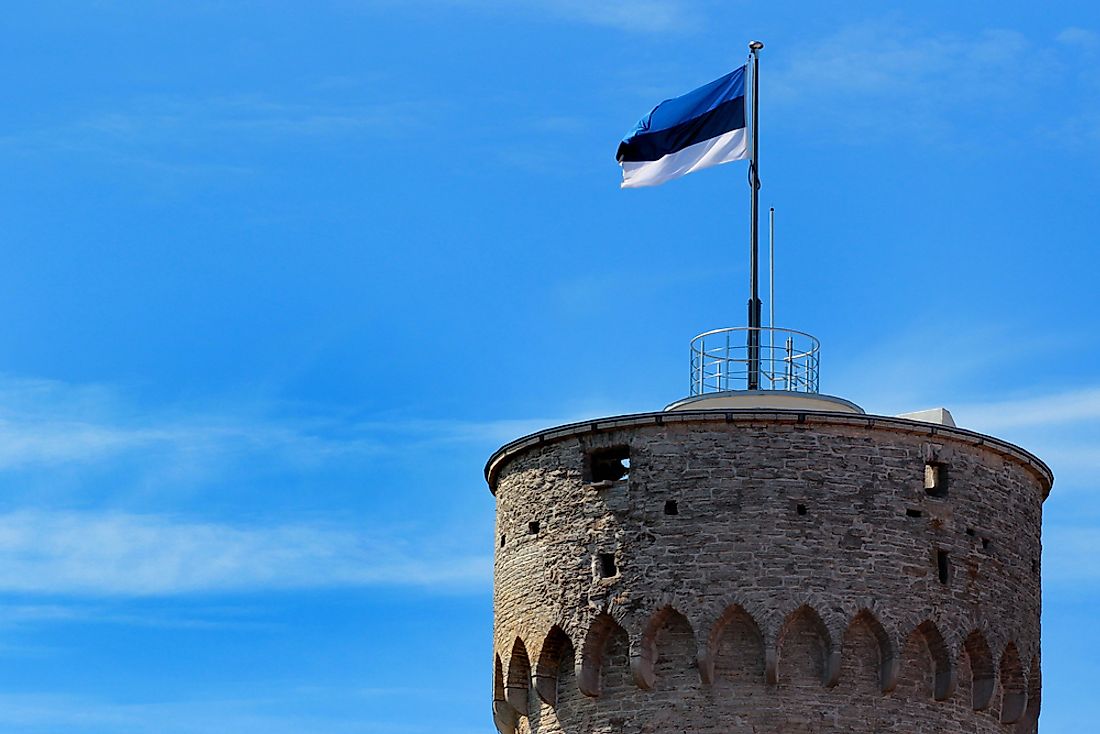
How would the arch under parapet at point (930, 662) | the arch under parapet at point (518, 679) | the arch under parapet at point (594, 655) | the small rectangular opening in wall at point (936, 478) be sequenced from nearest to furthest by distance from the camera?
the arch under parapet at point (930, 662), the arch under parapet at point (594, 655), the small rectangular opening in wall at point (936, 478), the arch under parapet at point (518, 679)

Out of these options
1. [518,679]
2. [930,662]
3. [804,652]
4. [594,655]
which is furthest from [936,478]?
[518,679]

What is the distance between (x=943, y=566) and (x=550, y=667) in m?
5.90

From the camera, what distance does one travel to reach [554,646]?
1873 inches

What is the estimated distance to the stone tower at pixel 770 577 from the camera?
151 ft

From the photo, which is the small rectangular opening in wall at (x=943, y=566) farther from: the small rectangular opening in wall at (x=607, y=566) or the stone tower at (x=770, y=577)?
the small rectangular opening in wall at (x=607, y=566)

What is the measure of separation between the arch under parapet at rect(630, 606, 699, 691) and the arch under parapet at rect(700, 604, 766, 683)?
0.28 m

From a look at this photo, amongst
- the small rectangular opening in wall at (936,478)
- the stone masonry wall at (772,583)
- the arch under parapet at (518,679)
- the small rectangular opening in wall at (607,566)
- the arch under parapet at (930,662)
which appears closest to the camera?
the stone masonry wall at (772,583)

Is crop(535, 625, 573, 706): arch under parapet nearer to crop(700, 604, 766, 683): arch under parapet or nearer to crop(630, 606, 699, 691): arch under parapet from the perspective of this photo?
crop(630, 606, 699, 691): arch under parapet

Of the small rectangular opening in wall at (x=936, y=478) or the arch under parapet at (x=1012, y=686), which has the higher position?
the small rectangular opening in wall at (x=936, y=478)

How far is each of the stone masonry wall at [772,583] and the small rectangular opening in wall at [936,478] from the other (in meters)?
0.03

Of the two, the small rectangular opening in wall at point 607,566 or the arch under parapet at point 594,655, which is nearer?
the arch under parapet at point 594,655

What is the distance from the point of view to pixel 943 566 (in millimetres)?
47125

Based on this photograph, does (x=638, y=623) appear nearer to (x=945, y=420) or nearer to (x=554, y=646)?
(x=554, y=646)

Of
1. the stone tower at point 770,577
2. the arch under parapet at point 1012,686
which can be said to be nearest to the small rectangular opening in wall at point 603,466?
the stone tower at point 770,577
